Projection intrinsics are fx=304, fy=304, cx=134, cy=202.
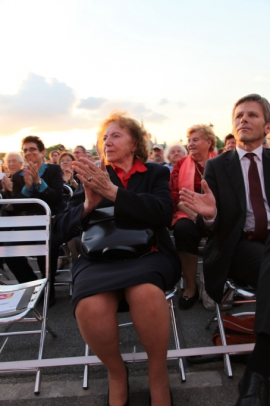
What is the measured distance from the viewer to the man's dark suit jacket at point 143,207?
192 centimetres

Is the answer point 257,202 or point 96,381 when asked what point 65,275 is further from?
point 257,202

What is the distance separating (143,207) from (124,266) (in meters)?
0.39

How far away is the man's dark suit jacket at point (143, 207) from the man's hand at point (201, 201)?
177mm

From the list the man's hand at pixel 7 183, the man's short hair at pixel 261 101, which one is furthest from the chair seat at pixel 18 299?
the man's short hair at pixel 261 101

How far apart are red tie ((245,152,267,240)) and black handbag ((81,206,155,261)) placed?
0.81m

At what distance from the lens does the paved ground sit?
1.84 metres

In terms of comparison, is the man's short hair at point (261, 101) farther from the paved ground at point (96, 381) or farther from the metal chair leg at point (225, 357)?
the paved ground at point (96, 381)

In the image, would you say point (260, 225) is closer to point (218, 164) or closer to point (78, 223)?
point (218, 164)

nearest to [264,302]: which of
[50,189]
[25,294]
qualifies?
[25,294]

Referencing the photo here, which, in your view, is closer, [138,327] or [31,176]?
[138,327]

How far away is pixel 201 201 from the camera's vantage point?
6.64 feet

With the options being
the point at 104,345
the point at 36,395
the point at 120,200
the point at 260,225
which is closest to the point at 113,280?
the point at 104,345

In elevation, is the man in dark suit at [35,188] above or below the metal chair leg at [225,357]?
above

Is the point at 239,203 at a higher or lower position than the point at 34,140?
lower
